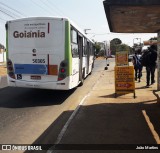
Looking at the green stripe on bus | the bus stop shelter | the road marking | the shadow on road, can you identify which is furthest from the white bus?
the road marking

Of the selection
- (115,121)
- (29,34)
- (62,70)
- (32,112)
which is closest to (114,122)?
(115,121)

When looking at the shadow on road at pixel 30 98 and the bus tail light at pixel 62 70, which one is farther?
A: the bus tail light at pixel 62 70

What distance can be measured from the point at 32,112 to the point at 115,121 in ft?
9.43

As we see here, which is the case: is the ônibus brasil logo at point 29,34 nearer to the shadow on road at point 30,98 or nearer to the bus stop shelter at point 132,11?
the shadow on road at point 30,98

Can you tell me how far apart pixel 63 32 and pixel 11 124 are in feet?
15.1

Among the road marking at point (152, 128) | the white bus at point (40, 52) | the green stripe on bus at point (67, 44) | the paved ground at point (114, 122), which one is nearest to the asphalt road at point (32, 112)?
the paved ground at point (114, 122)

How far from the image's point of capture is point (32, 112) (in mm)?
10406

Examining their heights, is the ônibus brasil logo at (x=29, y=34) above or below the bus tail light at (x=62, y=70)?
above

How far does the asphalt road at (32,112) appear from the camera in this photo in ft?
25.6

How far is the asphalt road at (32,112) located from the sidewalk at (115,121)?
0.47 metres

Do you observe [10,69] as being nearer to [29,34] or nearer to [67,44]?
[29,34]

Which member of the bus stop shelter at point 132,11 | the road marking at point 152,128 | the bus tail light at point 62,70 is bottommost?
the road marking at point 152,128

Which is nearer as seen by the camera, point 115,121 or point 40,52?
point 115,121

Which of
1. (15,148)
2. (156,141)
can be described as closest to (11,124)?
(15,148)
